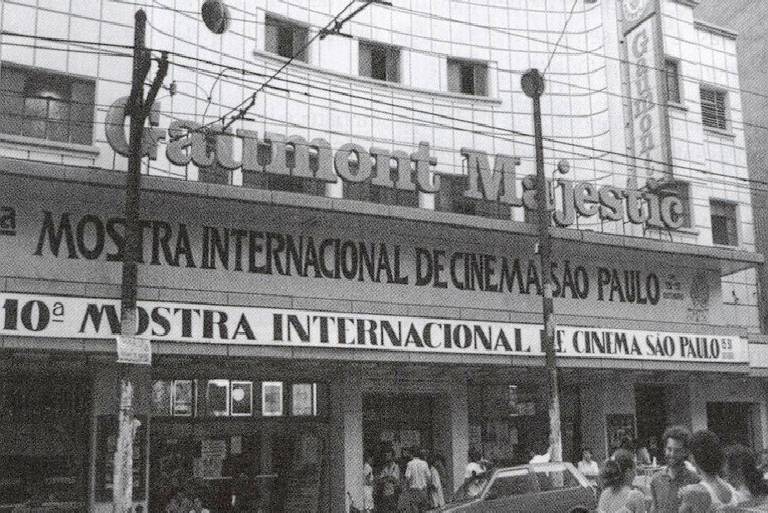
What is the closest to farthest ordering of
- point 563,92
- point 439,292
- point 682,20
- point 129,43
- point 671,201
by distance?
point 129,43 → point 439,292 → point 671,201 → point 563,92 → point 682,20

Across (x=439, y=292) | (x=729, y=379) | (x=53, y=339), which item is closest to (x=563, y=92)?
(x=439, y=292)

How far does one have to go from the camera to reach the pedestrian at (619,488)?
730 centimetres

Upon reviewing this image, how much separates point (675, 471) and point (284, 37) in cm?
1640

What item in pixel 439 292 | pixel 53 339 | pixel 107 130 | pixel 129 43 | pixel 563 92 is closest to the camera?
pixel 53 339

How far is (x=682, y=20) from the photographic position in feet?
84.9

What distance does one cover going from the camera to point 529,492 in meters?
14.2

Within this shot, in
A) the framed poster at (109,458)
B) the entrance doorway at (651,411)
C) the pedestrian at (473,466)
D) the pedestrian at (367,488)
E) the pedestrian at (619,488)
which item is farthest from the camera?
the entrance doorway at (651,411)

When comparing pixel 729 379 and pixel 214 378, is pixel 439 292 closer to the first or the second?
pixel 214 378

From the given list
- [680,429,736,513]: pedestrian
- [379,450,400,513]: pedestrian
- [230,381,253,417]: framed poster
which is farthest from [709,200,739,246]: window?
[680,429,736,513]: pedestrian

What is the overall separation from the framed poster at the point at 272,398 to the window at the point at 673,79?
46.5 ft

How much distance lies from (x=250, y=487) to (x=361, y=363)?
12.4ft

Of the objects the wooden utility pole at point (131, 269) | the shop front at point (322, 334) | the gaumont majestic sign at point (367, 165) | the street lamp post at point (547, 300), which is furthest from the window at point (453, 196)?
the wooden utility pole at point (131, 269)

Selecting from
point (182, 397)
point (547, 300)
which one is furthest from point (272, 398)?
→ point (547, 300)

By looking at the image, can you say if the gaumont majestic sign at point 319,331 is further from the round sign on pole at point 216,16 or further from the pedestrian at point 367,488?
the round sign on pole at point 216,16
